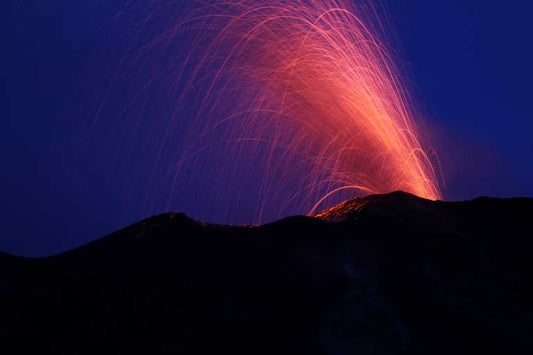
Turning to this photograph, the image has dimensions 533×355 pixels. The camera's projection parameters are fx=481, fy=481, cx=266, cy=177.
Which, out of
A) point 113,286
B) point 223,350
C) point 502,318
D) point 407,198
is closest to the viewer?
point 223,350

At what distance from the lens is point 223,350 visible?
10.0 m

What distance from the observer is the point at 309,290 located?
11133 millimetres

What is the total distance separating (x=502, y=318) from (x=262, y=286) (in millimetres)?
5424

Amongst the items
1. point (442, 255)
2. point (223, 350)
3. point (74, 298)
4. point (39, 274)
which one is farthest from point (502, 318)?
point (39, 274)

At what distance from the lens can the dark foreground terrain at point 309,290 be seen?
10312mm

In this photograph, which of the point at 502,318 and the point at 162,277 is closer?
the point at 502,318

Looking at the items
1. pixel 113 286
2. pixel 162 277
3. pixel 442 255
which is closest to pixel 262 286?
pixel 162 277

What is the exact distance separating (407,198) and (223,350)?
6.09 meters

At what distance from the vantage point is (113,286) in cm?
1145

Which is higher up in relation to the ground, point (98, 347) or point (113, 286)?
point (113, 286)

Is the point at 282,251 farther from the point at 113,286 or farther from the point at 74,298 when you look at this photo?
the point at 74,298

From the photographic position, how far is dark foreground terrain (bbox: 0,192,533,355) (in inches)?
406

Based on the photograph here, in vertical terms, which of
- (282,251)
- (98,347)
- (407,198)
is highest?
(407,198)

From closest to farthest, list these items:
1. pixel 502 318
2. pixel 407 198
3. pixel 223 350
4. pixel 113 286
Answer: pixel 223 350 → pixel 502 318 → pixel 113 286 → pixel 407 198
